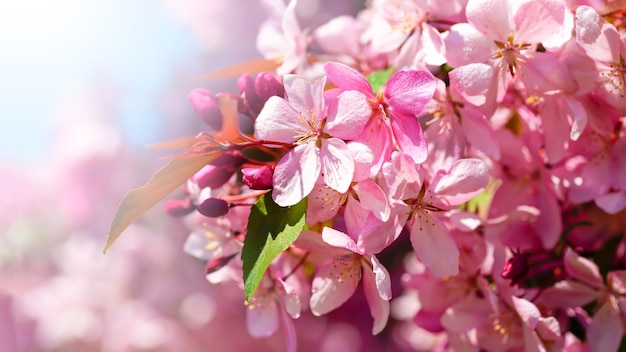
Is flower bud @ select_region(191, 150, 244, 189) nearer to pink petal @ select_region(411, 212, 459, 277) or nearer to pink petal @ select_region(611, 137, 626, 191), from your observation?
pink petal @ select_region(411, 212, 459, 277)

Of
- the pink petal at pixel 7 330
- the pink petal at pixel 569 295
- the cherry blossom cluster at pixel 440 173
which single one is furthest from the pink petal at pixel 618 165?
the pink petal at pixel 7 330

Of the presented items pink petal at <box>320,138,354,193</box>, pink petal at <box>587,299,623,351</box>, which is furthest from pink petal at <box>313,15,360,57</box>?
pink petal at <box>587,299,623,351</box>

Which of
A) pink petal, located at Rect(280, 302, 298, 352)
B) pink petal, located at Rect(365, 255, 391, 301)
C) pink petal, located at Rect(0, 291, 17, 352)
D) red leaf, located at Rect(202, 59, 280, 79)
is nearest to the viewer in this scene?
pink petal, located at Rect(365, 255, 391, 301)

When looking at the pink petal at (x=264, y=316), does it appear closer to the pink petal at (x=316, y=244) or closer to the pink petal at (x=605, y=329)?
the pink petal at (x=316, y=244)

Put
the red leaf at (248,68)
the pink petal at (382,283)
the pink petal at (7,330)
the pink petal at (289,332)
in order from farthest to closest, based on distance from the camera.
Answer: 1. the pink petal at (7,330)
2. the red leaf at (248,68)
3. the pink petal at (289,332)
4. the pink petal at (382,283)

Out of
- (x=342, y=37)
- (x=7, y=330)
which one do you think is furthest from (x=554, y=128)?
(x=7, y=330)

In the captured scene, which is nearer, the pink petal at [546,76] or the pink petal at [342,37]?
the pink petal at [546,76]

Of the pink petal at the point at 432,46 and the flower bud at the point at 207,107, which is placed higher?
the pink petal at the point at 432,46
